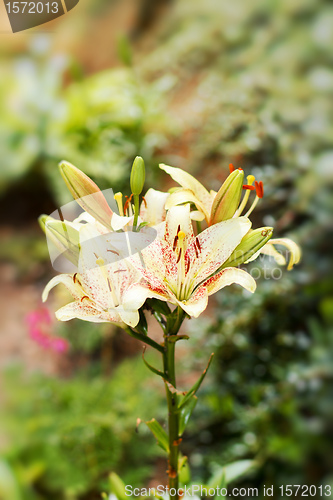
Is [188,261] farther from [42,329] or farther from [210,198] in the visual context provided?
[42,329]

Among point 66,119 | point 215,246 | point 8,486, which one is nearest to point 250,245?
point 215,246

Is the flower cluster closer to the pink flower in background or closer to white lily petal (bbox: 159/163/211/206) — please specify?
white lily petal (bbox: 159/163/211/206)

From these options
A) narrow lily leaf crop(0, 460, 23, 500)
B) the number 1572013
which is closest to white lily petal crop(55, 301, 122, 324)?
the number 1572013

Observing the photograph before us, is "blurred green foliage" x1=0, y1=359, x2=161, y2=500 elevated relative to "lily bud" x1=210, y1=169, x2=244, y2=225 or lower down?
lower down

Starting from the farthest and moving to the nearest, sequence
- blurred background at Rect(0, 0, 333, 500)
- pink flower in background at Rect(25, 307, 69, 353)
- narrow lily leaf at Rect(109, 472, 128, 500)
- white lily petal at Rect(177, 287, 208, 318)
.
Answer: pink flower in background at Rect(25, 307, 69, 353) < blurred background at Rect(0, 0, 333, 500) < narrow lily leaf at Rect(109, 472, 128, 500) < white lily petal at Rect(177, 287, 208, 318)

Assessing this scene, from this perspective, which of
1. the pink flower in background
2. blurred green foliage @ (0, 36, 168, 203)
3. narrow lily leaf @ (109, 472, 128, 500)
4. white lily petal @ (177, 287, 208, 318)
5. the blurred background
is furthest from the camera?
blurred green foliage @ (0, 36, 168, 203)

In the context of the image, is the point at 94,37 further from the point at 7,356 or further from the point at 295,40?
the point at 7,356

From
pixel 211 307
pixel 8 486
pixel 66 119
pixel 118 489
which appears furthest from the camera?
pixel 66 119
